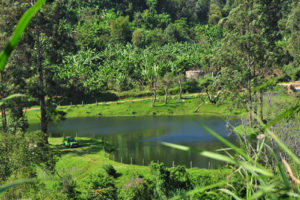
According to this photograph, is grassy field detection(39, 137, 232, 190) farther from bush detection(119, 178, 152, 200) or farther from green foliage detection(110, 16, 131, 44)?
green foliage detection(110, 16, 131, 44)

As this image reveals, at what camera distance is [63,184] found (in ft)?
59.4

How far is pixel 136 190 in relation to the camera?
18156mm

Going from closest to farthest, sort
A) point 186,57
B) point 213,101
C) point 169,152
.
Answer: point 169,152 → point 213,101 → point 186,57

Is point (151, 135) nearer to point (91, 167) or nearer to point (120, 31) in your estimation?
point (91, 167)

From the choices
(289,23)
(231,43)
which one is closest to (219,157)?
(231,43)

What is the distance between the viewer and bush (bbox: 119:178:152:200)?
17.7m

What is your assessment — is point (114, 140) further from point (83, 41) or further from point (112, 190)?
point (83, 41)

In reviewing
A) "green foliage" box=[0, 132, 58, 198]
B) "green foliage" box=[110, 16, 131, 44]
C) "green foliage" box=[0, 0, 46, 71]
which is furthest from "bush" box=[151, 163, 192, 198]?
"green foliage" box=[110, 16, 131, 44]

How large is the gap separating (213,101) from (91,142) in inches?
827

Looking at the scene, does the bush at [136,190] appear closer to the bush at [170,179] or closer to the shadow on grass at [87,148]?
the bush at [170,179]

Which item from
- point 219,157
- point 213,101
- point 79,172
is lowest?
point 79,172

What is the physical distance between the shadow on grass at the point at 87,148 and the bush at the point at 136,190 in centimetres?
1218

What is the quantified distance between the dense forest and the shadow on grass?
301 centimetres

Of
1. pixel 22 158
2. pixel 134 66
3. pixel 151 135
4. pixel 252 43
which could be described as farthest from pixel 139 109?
pixel 22 158
